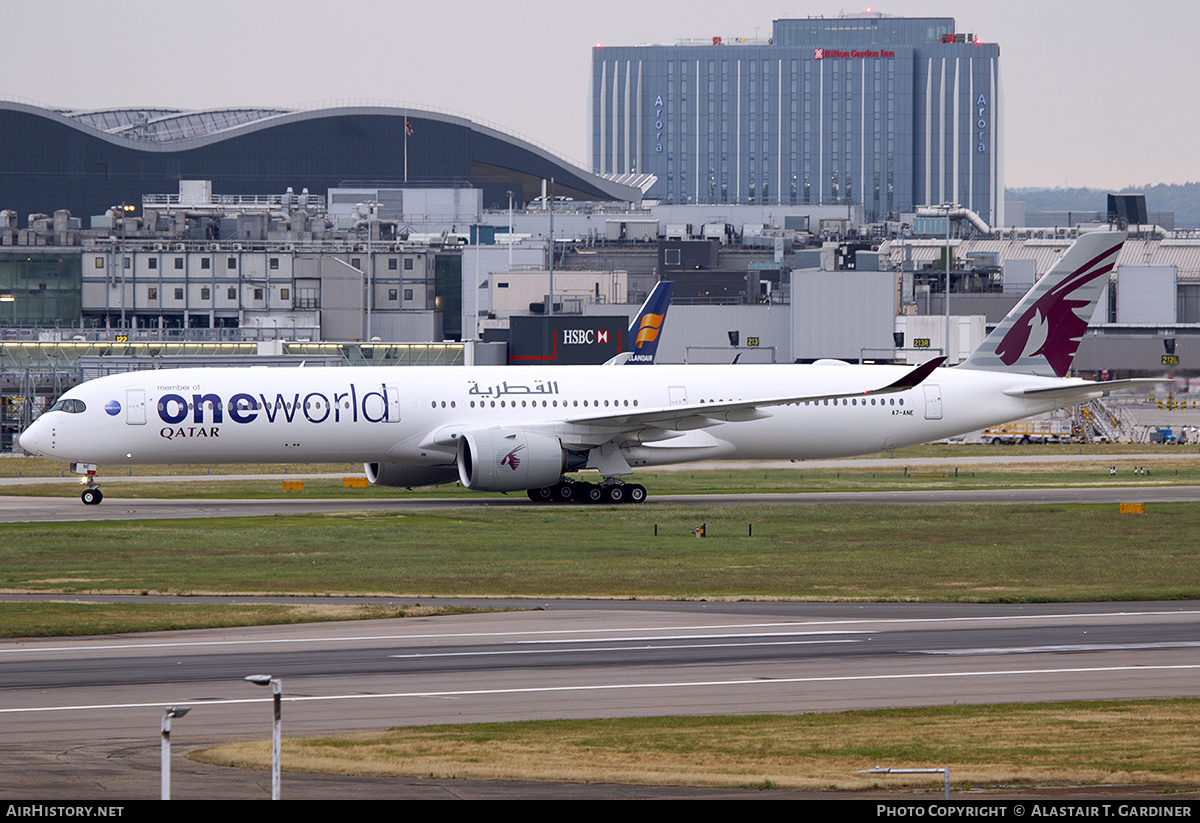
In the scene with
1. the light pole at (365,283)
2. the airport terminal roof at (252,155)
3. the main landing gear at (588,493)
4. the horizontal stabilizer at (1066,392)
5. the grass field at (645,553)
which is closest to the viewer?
the grass field at (645,553)

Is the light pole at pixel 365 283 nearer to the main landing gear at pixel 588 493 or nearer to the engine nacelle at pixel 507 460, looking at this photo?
the main landing gear at pixel 588 493

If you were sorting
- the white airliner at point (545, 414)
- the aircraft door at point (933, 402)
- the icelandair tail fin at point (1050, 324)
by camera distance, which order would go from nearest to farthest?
1. the white airliner at point (545, 414)
2. the aircraft door at point (933, 402)
3. the icelandair tail fin at point (1050, 324)

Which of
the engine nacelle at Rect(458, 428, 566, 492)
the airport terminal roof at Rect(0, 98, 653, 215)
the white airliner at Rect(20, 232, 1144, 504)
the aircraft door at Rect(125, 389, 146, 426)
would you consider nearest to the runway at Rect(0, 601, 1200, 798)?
the engine nacelle at Rect(458, 428, 566, 492)

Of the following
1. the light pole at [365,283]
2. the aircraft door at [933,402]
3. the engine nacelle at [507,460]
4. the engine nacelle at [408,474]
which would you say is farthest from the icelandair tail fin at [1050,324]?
the light pole at [365,283]

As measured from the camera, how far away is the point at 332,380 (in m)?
51.6

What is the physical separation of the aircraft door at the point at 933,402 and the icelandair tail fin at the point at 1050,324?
267cm

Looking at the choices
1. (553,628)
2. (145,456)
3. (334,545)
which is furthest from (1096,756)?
(145,456)

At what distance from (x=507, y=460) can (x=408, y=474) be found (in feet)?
18.1

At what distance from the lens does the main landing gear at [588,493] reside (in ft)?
172

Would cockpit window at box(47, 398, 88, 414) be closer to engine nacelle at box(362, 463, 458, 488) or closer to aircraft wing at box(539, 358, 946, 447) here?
engine nacelle at box(362, 463, 458, 488)

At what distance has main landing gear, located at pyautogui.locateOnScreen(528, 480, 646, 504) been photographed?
5234 centimetres

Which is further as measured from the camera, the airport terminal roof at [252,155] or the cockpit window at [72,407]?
the airport terminal roof at [252,155]

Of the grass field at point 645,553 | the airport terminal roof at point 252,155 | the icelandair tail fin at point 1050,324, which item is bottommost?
the grass field at point 645,553

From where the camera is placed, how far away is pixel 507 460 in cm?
4969
